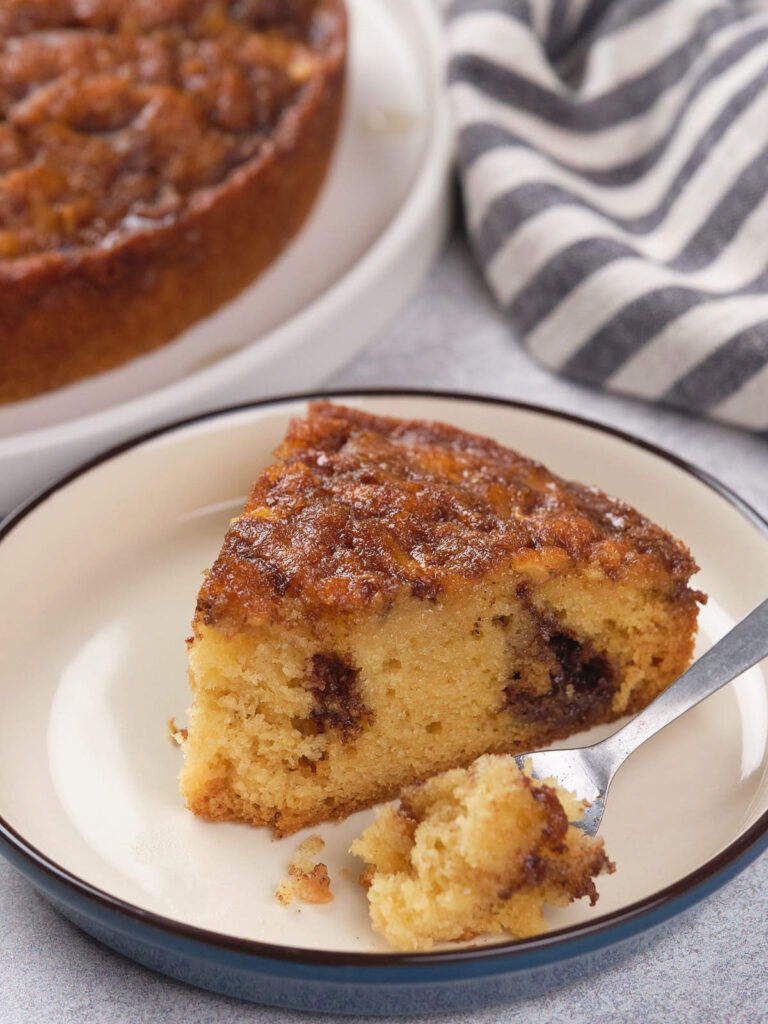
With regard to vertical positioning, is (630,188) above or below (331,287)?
above

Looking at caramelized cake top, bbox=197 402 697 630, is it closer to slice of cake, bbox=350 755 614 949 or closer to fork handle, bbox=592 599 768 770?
fork handle, bbox=592 599 768 770

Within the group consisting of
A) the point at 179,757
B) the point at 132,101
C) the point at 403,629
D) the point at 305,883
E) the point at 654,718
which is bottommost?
the point at 179,757

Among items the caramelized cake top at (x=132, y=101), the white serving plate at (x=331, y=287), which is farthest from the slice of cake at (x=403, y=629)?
the caramelized cake top at (x=132, y=101)

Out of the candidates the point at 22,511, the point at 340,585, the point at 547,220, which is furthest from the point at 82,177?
the point at 340,585

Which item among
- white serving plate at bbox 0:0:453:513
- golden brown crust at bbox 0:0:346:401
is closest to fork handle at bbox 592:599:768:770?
white serving plate at bbox 0:0:453:513

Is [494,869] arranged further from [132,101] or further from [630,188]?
[630,188]

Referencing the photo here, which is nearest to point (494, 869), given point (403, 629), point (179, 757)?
point (403, 629)
